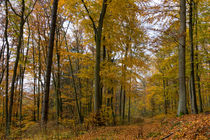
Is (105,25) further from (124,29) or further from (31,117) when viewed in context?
(31,117)

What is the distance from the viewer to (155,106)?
A: 27375mm

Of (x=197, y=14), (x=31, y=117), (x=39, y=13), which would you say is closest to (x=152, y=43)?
(x=197, y=14)

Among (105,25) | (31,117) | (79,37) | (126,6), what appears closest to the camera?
(126,6)

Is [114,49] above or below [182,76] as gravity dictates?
above

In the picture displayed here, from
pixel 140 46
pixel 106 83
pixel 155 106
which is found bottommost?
pixel 155 106

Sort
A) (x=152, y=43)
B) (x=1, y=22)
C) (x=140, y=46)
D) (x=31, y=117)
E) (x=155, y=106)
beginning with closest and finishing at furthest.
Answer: (x=152, y=43), (x=140, y=46), (x=1, y=22), (x=31, y=117), (x=155, y=106)

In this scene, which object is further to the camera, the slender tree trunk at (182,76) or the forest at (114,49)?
the slender tree trunk at (182,76)

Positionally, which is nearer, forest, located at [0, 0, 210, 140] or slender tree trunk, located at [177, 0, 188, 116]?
forest, located at [0, 0, 210, 140]

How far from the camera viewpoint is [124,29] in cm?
916

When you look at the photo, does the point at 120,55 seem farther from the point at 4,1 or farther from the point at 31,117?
the point at 31,117

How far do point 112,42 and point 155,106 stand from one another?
22.4 m

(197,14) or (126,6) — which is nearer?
(126,6)

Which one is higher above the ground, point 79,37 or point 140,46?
point 79,37

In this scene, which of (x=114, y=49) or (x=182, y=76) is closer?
(x=182, y=76)
